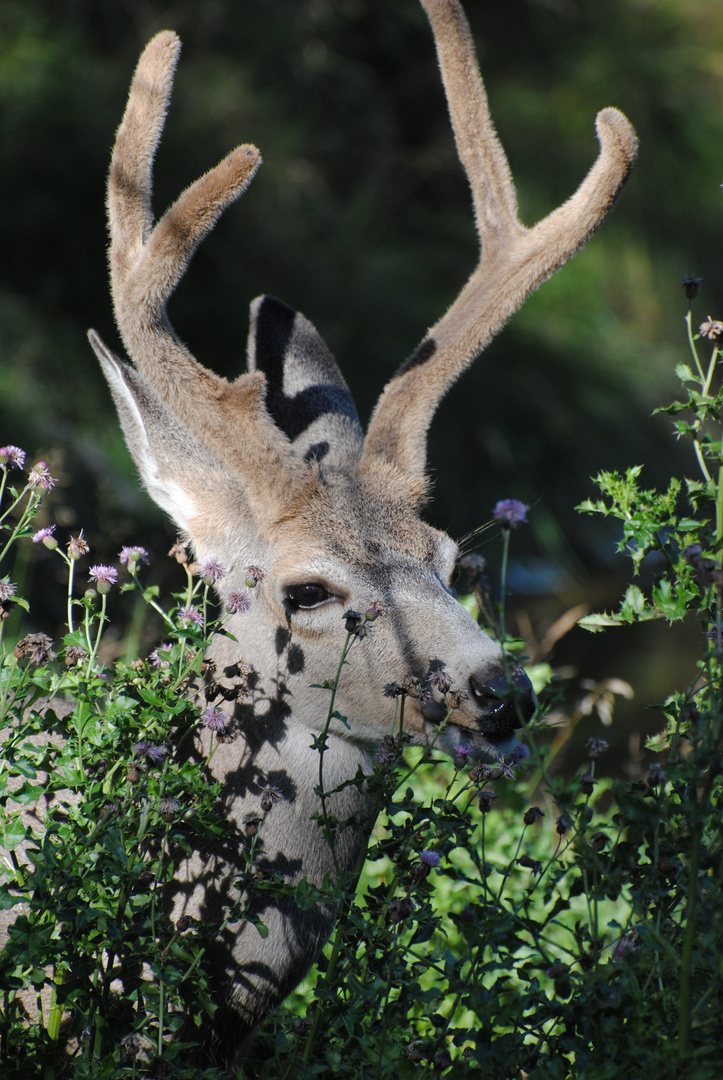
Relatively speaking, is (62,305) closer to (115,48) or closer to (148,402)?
(115,48)

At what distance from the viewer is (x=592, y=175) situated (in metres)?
2.64

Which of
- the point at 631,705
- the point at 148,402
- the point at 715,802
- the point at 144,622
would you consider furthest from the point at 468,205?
the point at 715,802

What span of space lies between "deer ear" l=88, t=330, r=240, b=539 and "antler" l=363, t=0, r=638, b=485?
402mm

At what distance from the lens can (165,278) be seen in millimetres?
2295

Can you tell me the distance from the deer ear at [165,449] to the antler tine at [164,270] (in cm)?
6

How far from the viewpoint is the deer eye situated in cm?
219

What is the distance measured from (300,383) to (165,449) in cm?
62

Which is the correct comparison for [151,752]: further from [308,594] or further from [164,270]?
[164,270]

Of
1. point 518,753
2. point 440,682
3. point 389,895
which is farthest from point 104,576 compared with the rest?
point 518,753

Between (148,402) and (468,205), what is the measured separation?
709 cm

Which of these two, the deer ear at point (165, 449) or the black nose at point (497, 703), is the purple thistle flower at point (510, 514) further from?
the deer ear at point (165, 449)

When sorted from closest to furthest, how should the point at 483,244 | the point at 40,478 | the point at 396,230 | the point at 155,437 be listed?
the point at 40,478, the point at 155,437, the point at 483,244, the point at 396,230

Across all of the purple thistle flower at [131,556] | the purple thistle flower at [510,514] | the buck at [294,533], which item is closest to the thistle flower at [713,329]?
the purple thistle flower at [510,514]

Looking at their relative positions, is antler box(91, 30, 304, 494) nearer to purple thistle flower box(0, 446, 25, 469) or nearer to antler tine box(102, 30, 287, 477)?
antler tine box(102, 30, 287, 477)
